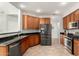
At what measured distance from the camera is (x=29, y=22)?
809 centimetres

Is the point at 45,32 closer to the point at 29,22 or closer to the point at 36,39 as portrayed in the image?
the point at 36,39

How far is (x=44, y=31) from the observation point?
848cm

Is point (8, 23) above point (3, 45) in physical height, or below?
above

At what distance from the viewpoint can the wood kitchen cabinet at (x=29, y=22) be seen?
7.64m

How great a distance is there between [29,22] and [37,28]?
1387mm

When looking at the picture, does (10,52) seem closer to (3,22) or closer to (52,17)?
(3,22)

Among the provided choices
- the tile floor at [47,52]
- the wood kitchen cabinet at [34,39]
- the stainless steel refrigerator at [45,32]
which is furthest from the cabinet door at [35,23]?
the tile floor at [47,52]

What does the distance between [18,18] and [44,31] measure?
2.49 metres

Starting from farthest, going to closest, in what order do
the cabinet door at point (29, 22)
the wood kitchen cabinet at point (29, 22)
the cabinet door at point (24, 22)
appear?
the cabinet door at point (29, 22)
the wood kitchen cabinet at point (29, 22)
the cabinet door at point (24, 22)

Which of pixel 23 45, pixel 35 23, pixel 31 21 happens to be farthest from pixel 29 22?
pixel 23 45

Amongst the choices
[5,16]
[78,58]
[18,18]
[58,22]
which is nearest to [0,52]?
[78,58]

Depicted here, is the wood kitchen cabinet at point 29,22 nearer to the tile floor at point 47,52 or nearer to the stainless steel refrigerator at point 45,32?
the stainless steel refrigerator at point 45,32

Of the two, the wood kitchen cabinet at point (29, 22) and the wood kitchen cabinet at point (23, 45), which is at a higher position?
the wood kitchen cabinet at point (29, 22)

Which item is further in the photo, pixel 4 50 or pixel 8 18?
pixel 8 18
